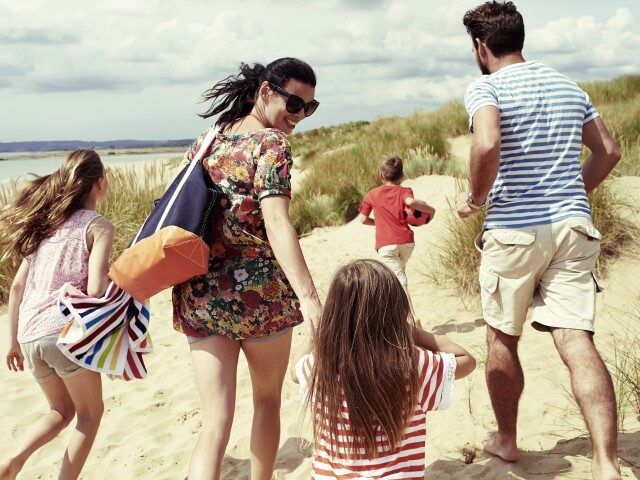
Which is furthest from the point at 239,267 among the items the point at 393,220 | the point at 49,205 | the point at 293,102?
the point at 393,220

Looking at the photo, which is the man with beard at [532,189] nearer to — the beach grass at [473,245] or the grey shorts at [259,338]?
the grey shorts at [259,338]

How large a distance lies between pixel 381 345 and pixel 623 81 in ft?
55.3

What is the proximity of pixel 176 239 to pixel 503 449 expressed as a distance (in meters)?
1.85

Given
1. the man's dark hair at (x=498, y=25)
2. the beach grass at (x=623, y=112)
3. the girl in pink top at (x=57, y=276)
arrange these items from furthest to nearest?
the beach grass at (x=623, y=112) → the girl in pink top at (x=57, y=276) → the man's dark hair at (x=498, y=25)

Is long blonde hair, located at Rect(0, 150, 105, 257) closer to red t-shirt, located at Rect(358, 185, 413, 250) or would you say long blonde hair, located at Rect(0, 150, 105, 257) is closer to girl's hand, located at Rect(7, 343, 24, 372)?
girl's hand, located at Rect(7, 343, 24, 372)

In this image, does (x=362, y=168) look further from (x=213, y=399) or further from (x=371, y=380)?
(x=371, y=380)

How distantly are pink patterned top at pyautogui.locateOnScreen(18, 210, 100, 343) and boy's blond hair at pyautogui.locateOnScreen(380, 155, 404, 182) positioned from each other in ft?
9.28

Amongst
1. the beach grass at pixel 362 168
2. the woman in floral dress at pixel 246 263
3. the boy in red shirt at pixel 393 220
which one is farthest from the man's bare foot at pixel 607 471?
the beach grass at pixel 362 168

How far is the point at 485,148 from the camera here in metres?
2.60

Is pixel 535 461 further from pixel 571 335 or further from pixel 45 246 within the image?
pixel 45 246

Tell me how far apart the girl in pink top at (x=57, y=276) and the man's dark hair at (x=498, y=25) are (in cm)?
182

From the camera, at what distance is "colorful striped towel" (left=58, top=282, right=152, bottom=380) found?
2.72 metres

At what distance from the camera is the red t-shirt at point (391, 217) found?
17.0 ft

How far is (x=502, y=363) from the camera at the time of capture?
2969 mm
